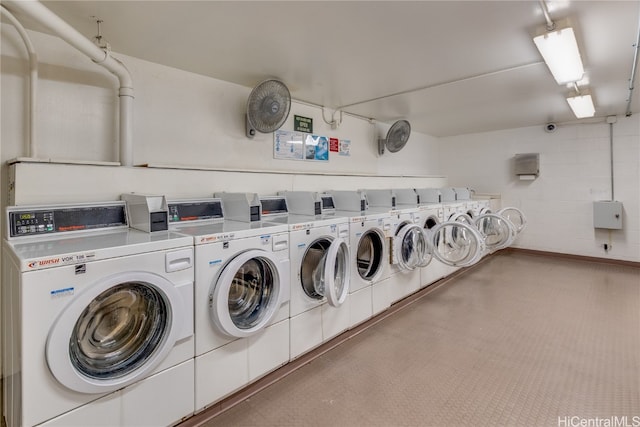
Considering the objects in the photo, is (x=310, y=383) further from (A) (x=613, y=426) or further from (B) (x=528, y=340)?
(B) (x=528, y=340)

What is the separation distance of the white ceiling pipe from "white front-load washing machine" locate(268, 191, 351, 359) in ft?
4.39

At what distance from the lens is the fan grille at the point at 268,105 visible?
9.70ft

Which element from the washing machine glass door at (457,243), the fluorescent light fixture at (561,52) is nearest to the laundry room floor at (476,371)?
the washing machine glass door at (457,243)

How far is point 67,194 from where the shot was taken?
79.4 inches

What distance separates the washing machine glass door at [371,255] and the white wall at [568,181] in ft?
14.4

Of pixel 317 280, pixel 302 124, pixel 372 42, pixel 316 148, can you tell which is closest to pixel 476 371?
pixel 317 280

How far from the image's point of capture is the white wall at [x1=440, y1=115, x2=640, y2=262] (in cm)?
496

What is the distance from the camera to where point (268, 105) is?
3.06 metres

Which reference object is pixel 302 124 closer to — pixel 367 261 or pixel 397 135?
pixel 397 135

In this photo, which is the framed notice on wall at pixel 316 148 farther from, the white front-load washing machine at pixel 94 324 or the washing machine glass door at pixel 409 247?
the white front-load washing machine at pixel 94 324

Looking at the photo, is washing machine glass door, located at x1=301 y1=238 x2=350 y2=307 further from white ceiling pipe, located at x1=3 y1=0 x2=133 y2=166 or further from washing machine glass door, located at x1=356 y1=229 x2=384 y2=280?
white ceiling pipe, located at x1=3 y1=0 x2=133 y2=166

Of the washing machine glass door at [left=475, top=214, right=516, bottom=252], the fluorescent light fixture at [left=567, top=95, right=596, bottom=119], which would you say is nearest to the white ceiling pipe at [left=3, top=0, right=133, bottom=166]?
the washing machine glass door at [left=475, top=214, right=516, bottom=252]

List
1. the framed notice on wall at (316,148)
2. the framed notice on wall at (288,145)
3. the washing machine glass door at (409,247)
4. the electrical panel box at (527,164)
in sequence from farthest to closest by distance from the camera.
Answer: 1. the electrical panel box at (527,164)
2. the framed notice on wall at (316,148)
3. the framed notice on wall at (288,145)
4. the washing machine glass door at (409,247)

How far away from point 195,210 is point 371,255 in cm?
167
